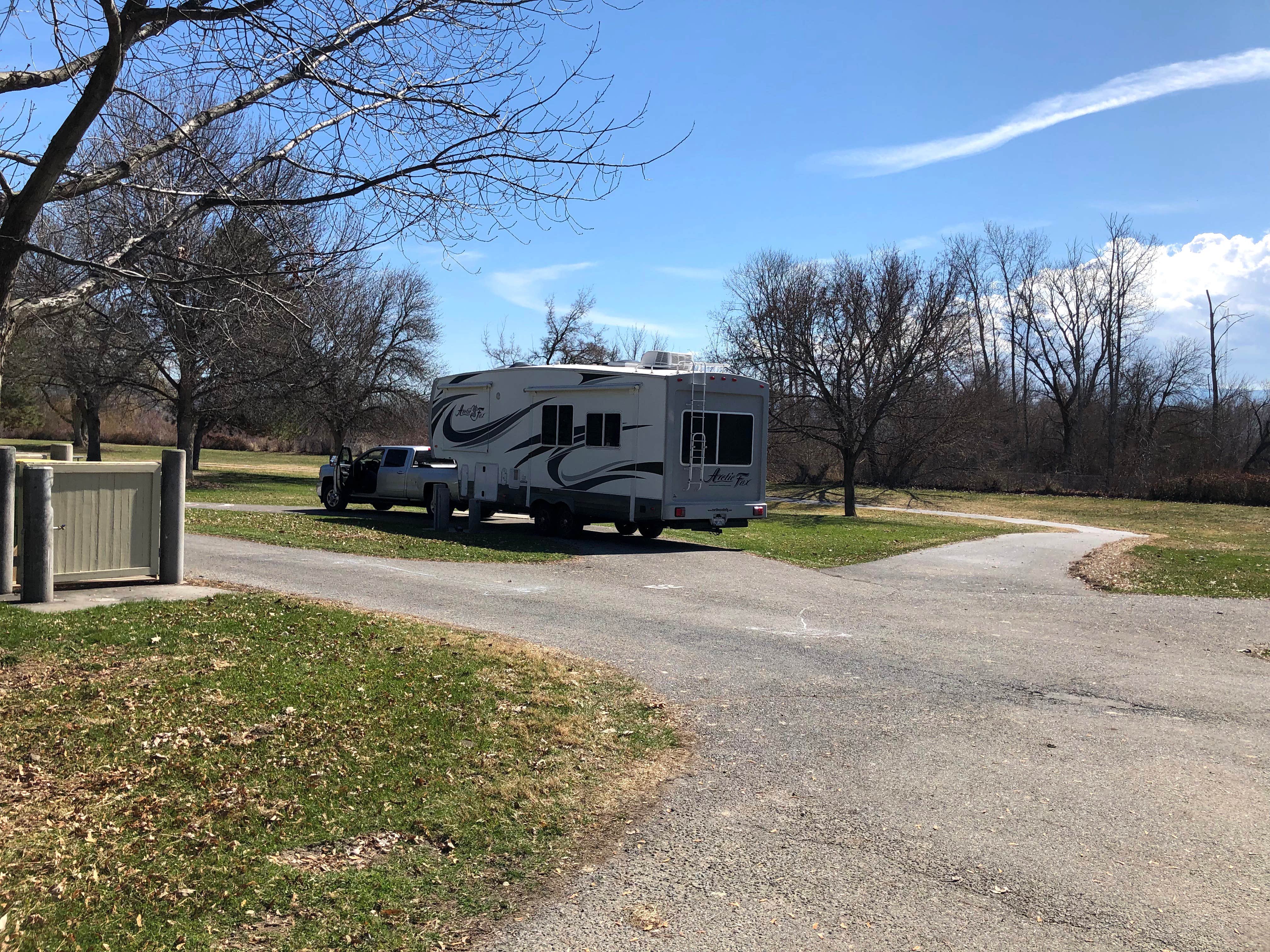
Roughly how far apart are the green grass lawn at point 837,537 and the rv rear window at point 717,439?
1822mm

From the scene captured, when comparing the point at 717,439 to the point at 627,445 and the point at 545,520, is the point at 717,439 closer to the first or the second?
the point at 627,445

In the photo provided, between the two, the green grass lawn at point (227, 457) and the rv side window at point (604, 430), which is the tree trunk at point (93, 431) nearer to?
the green grass lawn at point (227, 457)

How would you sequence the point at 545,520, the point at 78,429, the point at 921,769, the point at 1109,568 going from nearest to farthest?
the point at 921,769 < the point at 1109,568 < the point at 545,520 < the point at 78,429

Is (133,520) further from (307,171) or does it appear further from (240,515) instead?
(240,515)

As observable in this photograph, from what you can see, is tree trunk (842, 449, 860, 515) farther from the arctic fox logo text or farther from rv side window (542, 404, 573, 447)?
rv side window (542, 404, 573, 447)

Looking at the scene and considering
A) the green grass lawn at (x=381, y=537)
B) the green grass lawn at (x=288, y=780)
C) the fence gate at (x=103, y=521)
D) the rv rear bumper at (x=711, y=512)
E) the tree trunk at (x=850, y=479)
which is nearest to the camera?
the green grass lawn at (x=288, y=780)

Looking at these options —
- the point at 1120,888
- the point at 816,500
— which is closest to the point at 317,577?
the point at 1120,888

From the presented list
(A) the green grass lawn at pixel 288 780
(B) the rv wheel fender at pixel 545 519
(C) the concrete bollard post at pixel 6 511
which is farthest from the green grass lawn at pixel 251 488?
(A) the green grass lawn at pixel 288 780

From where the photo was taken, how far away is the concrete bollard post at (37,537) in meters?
9.18

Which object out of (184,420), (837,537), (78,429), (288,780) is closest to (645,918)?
(288,780)

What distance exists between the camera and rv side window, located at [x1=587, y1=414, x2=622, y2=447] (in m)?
18.5

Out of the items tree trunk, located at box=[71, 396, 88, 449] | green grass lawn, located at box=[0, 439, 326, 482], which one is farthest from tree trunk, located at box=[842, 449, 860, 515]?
tree trunk, located at box=[71, 396, 88, 449]

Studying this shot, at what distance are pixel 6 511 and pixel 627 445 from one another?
1074 centimetres

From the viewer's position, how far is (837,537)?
23422 mm
